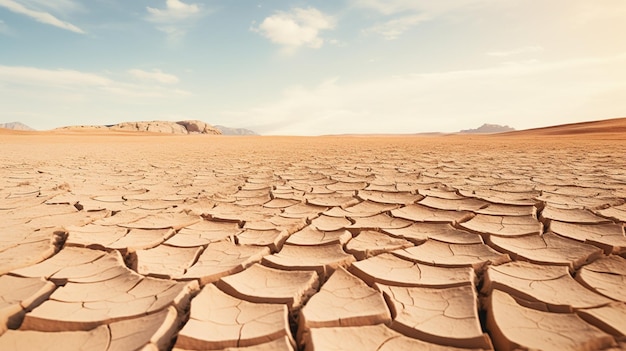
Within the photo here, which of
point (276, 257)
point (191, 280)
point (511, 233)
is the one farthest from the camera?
point (511, 233)

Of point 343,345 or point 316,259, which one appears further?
point 316,259

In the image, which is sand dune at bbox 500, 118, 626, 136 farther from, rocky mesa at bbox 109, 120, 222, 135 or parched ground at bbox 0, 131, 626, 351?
rocky mesa at bbox 109, 120, 222, 135

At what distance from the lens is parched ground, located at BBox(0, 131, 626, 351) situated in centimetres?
91

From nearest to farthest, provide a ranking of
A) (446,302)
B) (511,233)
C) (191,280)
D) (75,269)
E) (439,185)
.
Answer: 1. (446,302)
2. (191,280)
3. (75,269)
4. (511,233)
5. (439,185)

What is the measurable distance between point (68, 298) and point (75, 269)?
0.28 m

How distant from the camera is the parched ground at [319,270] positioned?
2.99 feet

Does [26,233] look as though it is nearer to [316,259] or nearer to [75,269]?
[75,269]

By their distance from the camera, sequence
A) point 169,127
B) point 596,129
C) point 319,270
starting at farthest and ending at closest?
point 169,127 < point 596,129 < point 319,270

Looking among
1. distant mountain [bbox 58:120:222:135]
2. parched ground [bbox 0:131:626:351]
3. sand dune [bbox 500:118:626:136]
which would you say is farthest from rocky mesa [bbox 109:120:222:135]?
parched ground [bbox 0:131:626:351]

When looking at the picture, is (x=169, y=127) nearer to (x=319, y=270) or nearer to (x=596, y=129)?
(x=596, y=129)

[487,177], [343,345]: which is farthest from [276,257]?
[487,177]

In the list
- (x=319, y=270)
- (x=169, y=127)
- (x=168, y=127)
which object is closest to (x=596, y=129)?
(x=319, y=270)

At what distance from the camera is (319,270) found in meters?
1.32

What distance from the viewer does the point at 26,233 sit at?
5.78ft
